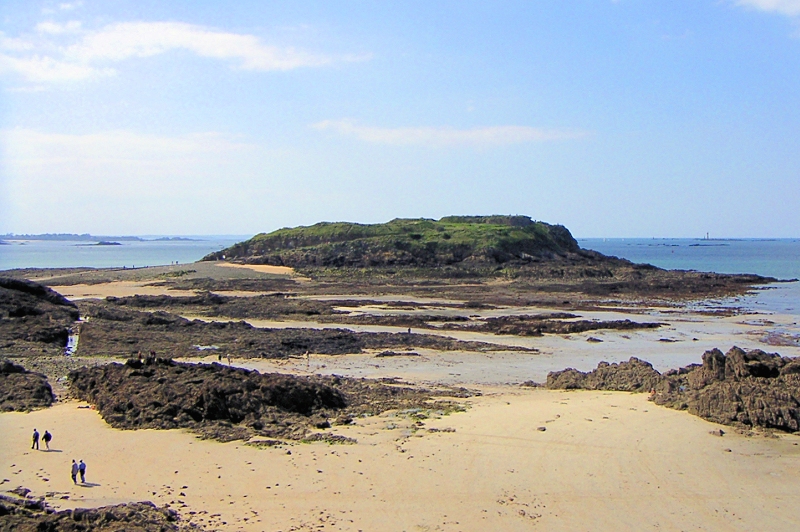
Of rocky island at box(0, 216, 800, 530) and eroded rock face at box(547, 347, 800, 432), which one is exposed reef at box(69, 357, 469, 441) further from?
eroded rock face at box(547, 347, 800, 432)

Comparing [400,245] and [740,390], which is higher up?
[400,245]

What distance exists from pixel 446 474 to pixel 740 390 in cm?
810

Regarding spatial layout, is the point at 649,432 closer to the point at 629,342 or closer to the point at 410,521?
the point at 410,521

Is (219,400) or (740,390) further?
(740,390)

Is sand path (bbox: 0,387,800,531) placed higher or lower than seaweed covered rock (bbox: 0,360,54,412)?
lower

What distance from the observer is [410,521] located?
10.6 meters

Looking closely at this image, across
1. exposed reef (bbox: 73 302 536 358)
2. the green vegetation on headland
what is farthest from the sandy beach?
the green vegetation on headland

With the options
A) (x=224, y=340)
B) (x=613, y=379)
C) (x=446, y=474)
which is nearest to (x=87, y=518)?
(x=446, y=474)

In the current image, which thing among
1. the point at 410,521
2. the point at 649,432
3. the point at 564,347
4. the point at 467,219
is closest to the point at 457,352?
the point at 564,347

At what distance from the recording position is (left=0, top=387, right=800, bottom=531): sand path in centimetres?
1079

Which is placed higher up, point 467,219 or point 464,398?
point 467,219

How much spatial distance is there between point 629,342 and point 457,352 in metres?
8.77

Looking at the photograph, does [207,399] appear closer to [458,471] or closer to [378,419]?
[378,419]

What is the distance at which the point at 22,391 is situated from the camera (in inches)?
682
